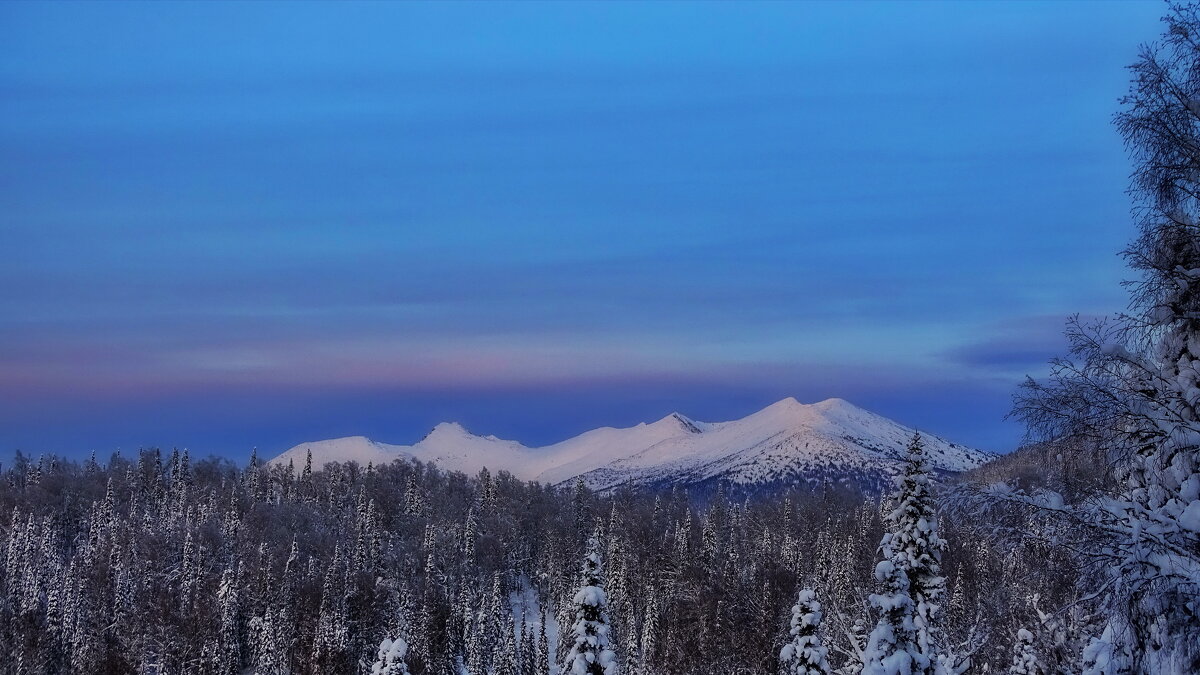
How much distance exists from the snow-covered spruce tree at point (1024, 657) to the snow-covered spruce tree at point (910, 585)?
1.73m

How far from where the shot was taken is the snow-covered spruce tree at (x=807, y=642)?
26.1 meters

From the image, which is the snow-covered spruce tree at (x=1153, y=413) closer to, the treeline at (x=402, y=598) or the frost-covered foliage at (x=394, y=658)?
the treeline at (x=402, y=598)

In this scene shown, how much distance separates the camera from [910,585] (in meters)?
21.6

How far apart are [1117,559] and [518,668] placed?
83627mm

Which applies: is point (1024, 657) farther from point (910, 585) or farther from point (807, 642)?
point (807, 642)

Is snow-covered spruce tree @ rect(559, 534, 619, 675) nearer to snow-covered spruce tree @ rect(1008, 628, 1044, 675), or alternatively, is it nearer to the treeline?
the treeline

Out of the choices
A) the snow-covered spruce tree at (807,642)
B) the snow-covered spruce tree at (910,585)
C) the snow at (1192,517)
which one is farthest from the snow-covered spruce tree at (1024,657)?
the snow at (1192,517)

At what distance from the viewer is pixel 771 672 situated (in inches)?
2435

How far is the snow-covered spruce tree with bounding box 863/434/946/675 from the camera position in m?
19.8

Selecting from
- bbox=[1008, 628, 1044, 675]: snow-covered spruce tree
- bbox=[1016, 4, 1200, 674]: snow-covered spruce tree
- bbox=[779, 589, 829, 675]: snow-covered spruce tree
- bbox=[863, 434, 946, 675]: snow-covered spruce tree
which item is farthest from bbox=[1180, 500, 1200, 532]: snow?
bbox=[779, 589, 829, 675]: snow-covered spruce tree

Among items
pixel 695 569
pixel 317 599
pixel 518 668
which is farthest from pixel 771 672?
pixel 317 599

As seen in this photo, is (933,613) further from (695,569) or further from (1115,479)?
(695,569)

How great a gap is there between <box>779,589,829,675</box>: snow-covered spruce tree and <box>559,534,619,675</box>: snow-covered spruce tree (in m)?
5.63

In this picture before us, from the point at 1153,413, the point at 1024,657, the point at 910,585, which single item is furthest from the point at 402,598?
the point at 1153,413
